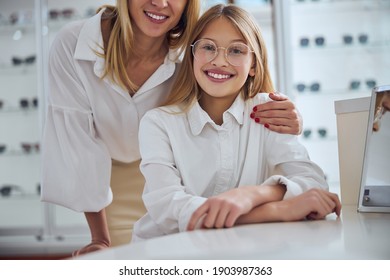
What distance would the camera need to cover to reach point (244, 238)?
0.61 meters

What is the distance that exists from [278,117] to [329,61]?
149 centimetres

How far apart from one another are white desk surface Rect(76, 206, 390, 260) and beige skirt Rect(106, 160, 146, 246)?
24.0 inches

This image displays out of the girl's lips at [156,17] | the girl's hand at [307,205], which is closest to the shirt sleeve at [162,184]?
the girl's hand at [307,205]

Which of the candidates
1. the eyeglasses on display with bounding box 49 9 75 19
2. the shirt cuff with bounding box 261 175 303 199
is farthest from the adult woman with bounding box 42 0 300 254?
the eyeglasses on display with bounding box 49 9 75 19

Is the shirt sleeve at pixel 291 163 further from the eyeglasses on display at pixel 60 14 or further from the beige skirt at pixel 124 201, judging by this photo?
the eyeglasses on display at pixel 60 14

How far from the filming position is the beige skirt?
4.14 ft

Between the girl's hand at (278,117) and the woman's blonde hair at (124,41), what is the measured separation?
216 millimetres

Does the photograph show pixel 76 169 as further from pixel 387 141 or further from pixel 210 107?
pixel 387 141

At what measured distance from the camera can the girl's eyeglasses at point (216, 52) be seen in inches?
36.9

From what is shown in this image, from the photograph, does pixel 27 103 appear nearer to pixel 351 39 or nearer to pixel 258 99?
pixel 351 39

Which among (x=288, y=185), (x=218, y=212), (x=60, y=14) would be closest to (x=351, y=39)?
(x=60, y=14)

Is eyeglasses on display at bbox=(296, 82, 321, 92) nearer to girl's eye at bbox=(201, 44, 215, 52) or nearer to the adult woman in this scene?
the adult woman

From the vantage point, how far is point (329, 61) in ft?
7.62
